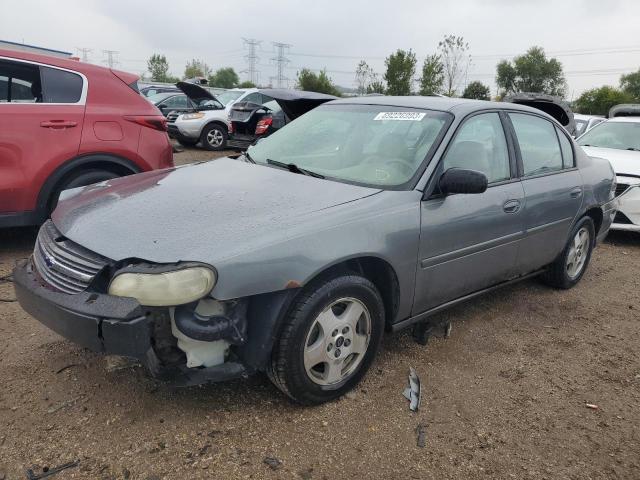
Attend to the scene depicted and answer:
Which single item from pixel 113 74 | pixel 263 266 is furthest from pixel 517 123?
pixel 113 74

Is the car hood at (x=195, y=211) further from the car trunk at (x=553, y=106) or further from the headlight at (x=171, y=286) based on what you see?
the car trunk at (x=553, y=106)

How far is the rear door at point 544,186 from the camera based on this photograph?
3.71m

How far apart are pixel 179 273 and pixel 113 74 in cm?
357

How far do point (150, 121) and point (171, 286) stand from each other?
3.33m

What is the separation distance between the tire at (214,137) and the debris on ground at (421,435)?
1138 centimetres

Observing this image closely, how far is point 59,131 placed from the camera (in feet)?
14.5

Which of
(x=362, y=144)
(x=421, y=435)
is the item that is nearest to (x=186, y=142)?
(x=362, y=144)

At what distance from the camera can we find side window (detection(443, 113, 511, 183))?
322cm

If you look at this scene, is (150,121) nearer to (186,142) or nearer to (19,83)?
(19,83)

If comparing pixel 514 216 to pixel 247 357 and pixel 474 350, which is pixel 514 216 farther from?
pixel 247 357

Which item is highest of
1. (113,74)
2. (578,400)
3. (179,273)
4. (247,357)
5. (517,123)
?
(113,74)

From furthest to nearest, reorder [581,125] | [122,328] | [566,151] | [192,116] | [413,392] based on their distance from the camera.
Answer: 1. [192,116]
2. [581,125]
3. [566,151]
4. [413,392]
5. [122,328]

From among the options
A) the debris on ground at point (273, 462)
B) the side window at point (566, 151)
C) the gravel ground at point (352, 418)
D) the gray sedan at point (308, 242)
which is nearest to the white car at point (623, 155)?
the side window at point (566, 151)

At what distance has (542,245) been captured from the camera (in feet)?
12.9
